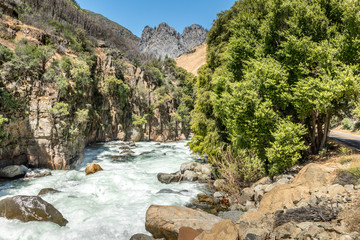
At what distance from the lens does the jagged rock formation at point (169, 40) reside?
12925 centimetres

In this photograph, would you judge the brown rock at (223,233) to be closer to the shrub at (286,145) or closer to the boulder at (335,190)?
the boulder at (335,190)

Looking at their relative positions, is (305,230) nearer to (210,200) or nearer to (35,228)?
(210,200)

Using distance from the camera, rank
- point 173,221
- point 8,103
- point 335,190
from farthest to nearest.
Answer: point 8,103 < point 173,221 < point 335,190

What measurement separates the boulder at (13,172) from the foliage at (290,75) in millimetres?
13245

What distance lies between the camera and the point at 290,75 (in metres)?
9.93

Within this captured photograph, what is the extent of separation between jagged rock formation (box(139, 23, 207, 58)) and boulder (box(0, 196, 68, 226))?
12645 cm

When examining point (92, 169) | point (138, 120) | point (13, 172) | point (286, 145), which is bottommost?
point (92, 169)

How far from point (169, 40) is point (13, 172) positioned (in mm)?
135149

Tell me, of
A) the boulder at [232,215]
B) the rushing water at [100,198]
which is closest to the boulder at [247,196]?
the boulder at [232,215]

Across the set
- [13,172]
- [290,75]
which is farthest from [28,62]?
[290,75]

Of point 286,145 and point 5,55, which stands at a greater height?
point 5,55

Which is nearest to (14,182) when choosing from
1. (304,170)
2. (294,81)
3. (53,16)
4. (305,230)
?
(305,230)

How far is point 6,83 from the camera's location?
489 inches

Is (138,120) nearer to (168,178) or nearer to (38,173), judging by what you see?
(168,178)
